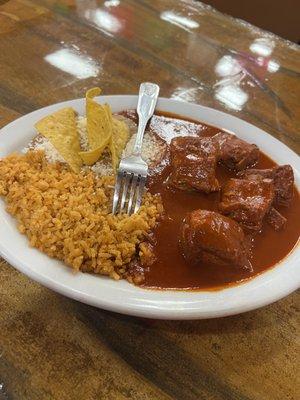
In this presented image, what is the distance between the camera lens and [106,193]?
1.73 m

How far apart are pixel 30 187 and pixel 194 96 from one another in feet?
4.90

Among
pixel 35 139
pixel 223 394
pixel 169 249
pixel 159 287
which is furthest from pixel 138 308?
pixel 35 139

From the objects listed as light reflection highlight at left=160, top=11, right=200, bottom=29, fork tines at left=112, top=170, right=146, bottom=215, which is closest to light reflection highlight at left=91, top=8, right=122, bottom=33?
light reflection highlight at left=160, top=11, right=200, bottom=29

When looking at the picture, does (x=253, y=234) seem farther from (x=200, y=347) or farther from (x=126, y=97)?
(x=126, y=97)

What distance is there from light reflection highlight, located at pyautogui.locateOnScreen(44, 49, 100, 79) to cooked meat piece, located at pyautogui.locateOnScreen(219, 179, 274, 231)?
1.47m

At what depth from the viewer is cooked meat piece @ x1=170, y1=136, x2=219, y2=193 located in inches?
70.2

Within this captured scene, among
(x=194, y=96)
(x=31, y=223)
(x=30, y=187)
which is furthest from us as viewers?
(x=194, y=96)

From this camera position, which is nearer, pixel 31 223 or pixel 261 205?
pixel 31 223

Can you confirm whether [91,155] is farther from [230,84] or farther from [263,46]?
[263,46]

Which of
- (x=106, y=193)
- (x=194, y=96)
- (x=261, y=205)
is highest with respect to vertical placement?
(x=261, y=205)

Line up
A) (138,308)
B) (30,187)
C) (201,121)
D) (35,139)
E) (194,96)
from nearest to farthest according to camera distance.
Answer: (138,308) → (30,187) → (35,139) → (201,121) → (194,96)

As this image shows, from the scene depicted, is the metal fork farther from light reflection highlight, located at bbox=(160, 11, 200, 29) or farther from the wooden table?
light reflection highlight, located at bbox=(160, 11, 200, 29)

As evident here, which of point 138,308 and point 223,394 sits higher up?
point 138,308

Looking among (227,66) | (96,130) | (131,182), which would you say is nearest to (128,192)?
(131,182)
